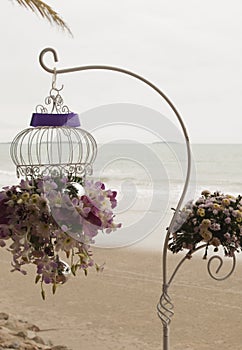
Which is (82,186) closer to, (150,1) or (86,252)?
(86,252)

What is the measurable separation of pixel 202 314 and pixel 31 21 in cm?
1231

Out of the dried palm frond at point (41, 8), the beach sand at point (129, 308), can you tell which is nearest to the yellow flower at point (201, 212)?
the beach sand at point (129, 308)

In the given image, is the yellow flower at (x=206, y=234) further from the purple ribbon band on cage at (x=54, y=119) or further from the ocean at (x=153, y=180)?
the ocean at (x=153, y=180)

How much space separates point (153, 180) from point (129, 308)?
35.9ft

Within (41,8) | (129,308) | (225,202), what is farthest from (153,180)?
(225,202)

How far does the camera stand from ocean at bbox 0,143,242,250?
8602 millimetres

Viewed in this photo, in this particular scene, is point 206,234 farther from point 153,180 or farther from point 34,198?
point 153,180

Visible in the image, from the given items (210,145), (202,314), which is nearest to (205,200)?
(202,314)

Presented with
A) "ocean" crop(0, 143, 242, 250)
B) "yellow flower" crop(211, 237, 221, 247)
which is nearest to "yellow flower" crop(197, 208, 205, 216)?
"yellow flower" crop(211, 237, 221, 247)

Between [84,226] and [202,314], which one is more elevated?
[84,226]

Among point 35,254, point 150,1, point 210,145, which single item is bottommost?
point 35,254

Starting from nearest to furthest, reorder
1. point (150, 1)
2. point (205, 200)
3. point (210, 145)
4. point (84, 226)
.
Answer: point (84, 226) < point (205, 200) < point (150, 1) < point (210, 145)

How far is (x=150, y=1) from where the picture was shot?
2070cm

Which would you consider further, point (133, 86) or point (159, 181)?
point (133, 86)
